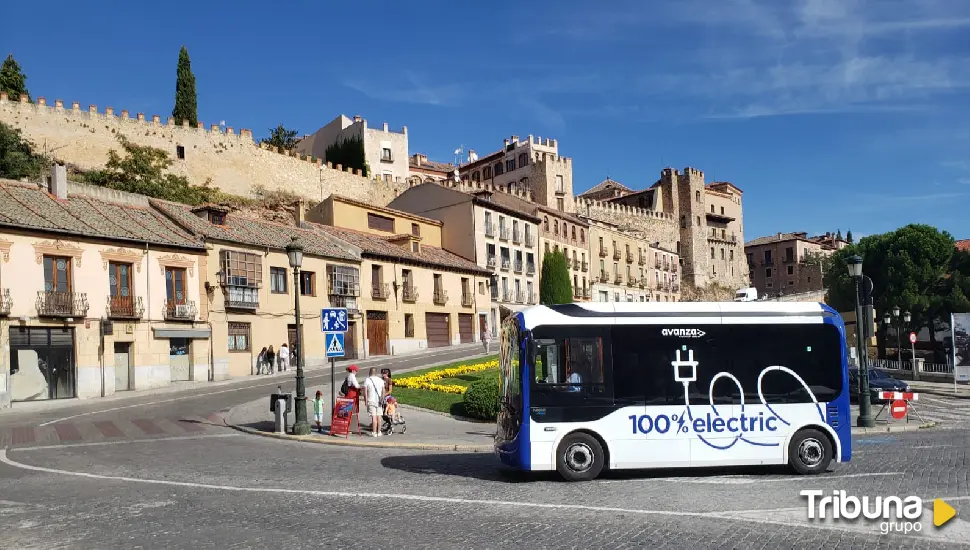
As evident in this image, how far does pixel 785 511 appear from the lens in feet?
32.8

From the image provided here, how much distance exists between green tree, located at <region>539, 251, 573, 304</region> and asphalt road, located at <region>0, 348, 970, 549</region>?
51980mm

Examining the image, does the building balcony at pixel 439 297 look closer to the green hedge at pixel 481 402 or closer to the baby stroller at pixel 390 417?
the green hedge at pixel 481 402

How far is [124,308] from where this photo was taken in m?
A: 34.4

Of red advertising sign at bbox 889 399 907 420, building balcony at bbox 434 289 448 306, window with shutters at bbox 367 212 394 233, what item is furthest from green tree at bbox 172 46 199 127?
red advertising sign at bbox 889 399 907 420

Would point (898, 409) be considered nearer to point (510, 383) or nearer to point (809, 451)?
point (809, 451)

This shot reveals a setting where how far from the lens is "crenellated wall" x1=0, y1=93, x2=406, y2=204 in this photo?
61219 mm

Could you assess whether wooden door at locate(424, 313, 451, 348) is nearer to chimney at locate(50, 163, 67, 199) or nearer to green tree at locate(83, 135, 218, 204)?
green tree at locate(83, 135, 218, 204)

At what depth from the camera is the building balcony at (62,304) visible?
31.3m

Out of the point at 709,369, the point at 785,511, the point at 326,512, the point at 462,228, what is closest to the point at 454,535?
the point at 326,512

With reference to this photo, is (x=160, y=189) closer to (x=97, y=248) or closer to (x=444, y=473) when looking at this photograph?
(x=97, y=248)

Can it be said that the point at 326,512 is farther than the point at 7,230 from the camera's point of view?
No

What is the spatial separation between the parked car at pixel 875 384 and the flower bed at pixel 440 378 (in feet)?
47.4

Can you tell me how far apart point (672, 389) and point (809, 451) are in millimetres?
2564

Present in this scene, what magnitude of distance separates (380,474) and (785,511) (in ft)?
22.8
